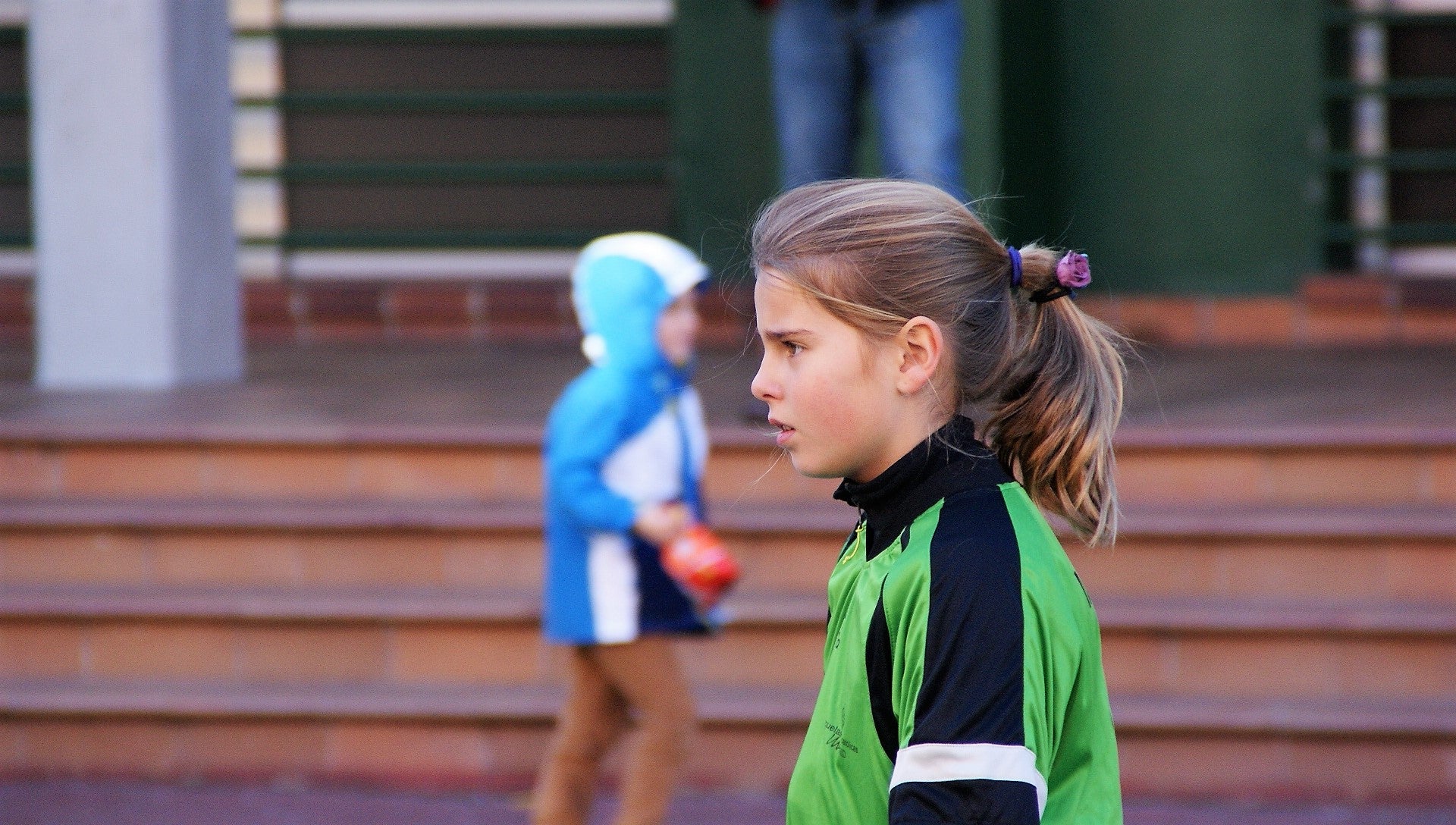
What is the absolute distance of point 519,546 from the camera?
5.45 m

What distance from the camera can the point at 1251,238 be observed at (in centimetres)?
855

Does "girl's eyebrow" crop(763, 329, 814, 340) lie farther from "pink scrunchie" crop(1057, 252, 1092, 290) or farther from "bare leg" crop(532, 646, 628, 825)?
"bare leg" crop(532, 646, 628, 825)

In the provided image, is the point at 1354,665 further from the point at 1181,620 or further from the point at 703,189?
the point at 703,189

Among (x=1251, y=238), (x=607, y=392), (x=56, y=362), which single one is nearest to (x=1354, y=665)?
(x=607, y=392)

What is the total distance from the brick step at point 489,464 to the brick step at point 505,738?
29.7 inches

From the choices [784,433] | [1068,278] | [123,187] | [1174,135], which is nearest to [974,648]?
[784,433]

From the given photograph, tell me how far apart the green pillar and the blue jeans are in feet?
8.65

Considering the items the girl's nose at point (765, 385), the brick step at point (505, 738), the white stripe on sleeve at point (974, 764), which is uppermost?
the girl's nose at point (765, 385)

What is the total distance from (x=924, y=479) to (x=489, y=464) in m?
4.02

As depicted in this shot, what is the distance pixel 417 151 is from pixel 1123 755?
5.88m

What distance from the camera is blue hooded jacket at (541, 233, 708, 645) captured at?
3.99 metres

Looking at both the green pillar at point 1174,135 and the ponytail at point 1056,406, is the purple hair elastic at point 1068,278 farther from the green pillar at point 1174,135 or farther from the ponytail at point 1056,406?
the green pillar at point 1174,135

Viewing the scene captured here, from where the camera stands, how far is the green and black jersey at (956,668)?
1.59m

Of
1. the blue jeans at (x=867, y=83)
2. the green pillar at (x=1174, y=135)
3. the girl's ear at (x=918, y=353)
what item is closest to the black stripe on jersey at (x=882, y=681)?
the girl's ear at (x=918, y=353)
